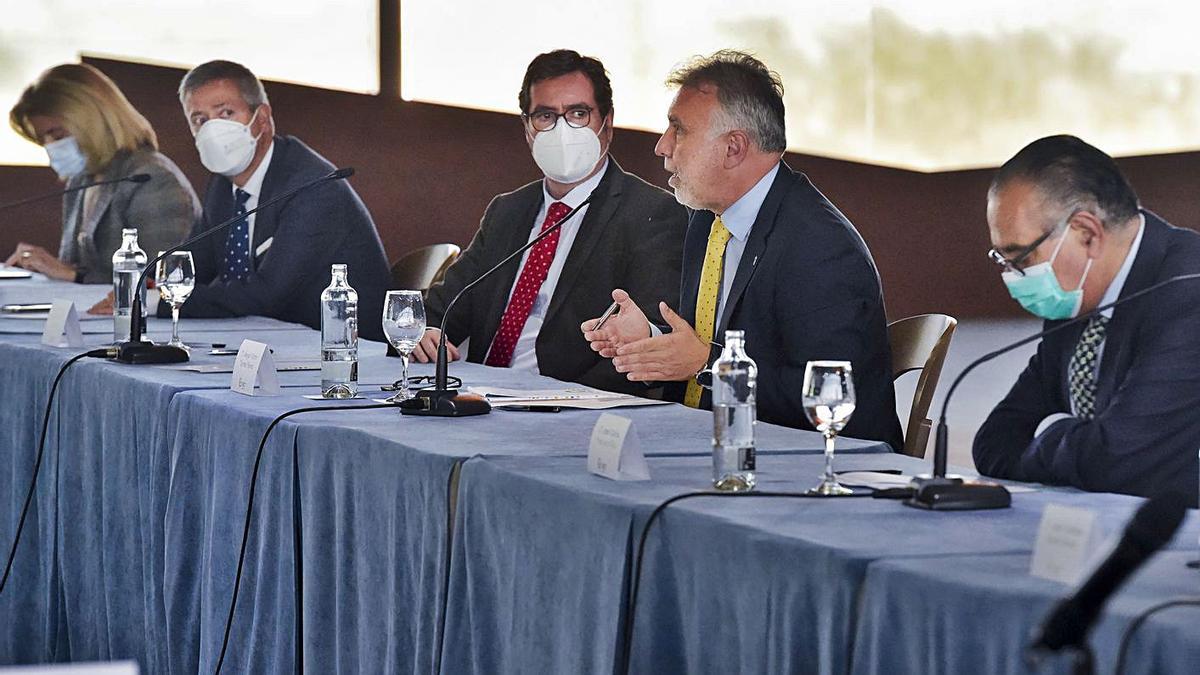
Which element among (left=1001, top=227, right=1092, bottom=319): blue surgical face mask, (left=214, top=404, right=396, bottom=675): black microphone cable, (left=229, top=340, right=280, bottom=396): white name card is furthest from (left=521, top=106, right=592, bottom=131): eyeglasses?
(left=1001, top=227, right=1092, bottom=319): blue surgical face mask

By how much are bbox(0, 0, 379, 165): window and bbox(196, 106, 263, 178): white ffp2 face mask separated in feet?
10.4

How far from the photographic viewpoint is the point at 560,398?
8.07 feet

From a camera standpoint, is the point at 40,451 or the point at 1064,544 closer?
the point at 1064,544

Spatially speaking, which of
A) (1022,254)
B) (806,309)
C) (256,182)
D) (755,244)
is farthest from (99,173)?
(1022,254)

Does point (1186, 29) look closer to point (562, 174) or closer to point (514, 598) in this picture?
point (562, 174)

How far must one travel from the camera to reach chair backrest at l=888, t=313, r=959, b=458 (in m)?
2.59

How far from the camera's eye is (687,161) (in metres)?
2.82

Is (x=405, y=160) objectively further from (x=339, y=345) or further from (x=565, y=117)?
(x=339, y=345)

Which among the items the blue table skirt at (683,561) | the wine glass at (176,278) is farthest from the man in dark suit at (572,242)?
the blue table skirt at (683,561)

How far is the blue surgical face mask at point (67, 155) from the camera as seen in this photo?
5.33m

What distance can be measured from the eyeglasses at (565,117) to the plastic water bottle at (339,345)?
100cm

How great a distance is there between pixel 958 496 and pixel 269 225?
111 inches

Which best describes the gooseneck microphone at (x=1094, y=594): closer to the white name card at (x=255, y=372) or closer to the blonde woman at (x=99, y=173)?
the white name card at (x=255, y=372)

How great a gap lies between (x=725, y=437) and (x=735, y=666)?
0.29 meters
